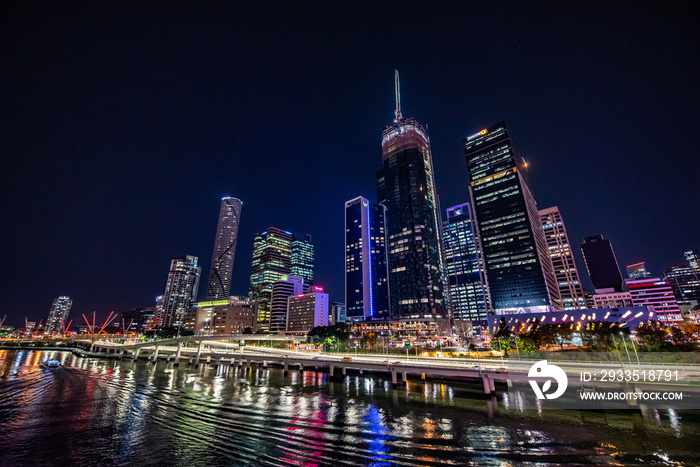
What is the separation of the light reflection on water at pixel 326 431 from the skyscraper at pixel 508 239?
138m

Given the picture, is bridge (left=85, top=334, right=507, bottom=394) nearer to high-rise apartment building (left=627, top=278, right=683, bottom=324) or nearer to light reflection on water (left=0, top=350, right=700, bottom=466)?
light reflection on water (left=0, top=350, right=700, bottom=466)

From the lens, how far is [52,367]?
271ft

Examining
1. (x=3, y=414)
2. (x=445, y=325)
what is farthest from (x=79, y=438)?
(x=445, y=325)

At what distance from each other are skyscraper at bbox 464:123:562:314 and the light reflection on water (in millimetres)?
138063

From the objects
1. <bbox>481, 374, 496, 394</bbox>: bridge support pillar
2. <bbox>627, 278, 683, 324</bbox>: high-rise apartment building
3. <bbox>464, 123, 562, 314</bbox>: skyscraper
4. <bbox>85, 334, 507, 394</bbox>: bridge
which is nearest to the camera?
<bbox>481, 374, 496, 394</bbox>: bridge support pillar

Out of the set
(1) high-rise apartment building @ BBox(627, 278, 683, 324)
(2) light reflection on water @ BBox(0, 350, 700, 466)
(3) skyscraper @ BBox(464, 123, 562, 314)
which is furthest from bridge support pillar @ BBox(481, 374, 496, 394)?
(1) high-rise apartment building @ BBox(627, 278, 683, 324)

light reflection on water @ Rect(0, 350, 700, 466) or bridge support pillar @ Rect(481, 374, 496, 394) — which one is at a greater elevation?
bridge support pillar @ Rect(481, 374, 496, 394)

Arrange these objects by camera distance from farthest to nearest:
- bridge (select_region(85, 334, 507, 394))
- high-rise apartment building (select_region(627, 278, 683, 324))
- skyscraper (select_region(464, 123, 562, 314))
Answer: high-rise apartment building (select_region(627, 278, 683, 324)) < skyscraper (select_region(464, 123, 562, 314)) < bridge (select_region(85, 334, 507, 394))

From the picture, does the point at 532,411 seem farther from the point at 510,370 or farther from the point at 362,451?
the point at 362,451

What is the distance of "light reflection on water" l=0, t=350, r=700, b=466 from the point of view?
20406 mm

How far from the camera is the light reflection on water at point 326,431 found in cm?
2041

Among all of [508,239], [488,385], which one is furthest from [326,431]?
[508,239]

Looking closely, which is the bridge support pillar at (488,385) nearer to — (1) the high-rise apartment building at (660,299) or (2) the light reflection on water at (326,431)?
(2) the light reflection on water at (326,431)

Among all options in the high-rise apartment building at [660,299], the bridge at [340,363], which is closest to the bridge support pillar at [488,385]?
the bridge at [340,363]
